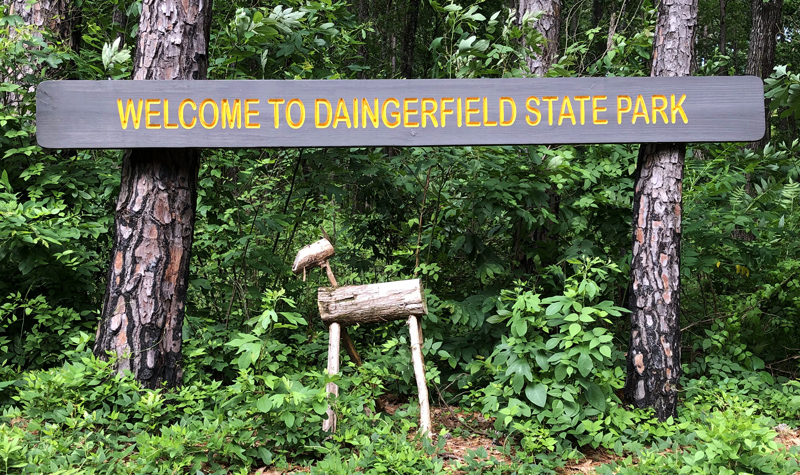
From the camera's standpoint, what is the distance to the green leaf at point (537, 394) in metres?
3.46

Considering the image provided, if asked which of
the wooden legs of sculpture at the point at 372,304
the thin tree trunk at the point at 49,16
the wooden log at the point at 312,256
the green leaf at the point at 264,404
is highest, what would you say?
the thin tree trunk at the point at 49,16

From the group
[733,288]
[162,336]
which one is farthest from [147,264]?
[733,288]

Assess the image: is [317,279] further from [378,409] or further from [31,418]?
[31,418]

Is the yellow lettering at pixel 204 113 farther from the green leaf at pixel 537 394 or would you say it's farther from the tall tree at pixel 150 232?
the green leaf at pixel 537 394

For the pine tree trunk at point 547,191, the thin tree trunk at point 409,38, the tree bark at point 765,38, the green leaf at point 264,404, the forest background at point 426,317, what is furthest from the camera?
the thin tree trunk at point 409,38

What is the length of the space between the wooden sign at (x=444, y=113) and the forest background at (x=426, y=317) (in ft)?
2.16

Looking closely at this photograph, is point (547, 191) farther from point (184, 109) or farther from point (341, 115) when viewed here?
point (184, 109)

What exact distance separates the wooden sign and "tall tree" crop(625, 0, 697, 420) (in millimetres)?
324

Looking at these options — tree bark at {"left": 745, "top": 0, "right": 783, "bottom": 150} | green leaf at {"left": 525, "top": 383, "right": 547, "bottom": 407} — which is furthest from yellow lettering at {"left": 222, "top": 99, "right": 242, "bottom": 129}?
tree bark at {"left": 745, "top": 0, "right": 783, "bottom": 150}

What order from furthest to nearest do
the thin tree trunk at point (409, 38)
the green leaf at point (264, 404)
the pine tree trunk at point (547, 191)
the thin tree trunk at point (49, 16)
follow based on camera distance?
the thin tree trunk at point (409, 38)
the thin tree trunk at point (49, 16)
the pine tree trunk at point (547, 191)
the green leaf at point (264, 404)

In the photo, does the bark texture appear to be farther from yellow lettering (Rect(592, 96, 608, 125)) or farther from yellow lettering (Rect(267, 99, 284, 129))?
yellow lettering (Rect(267, 99, 284, 129))

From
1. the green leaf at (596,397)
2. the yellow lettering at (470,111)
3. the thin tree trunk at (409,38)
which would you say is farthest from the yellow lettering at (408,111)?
the thin tree trunk at (409,38)

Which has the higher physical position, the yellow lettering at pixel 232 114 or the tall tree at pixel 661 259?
the yellow lettering at pixel 232 114

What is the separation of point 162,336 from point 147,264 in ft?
1.67
